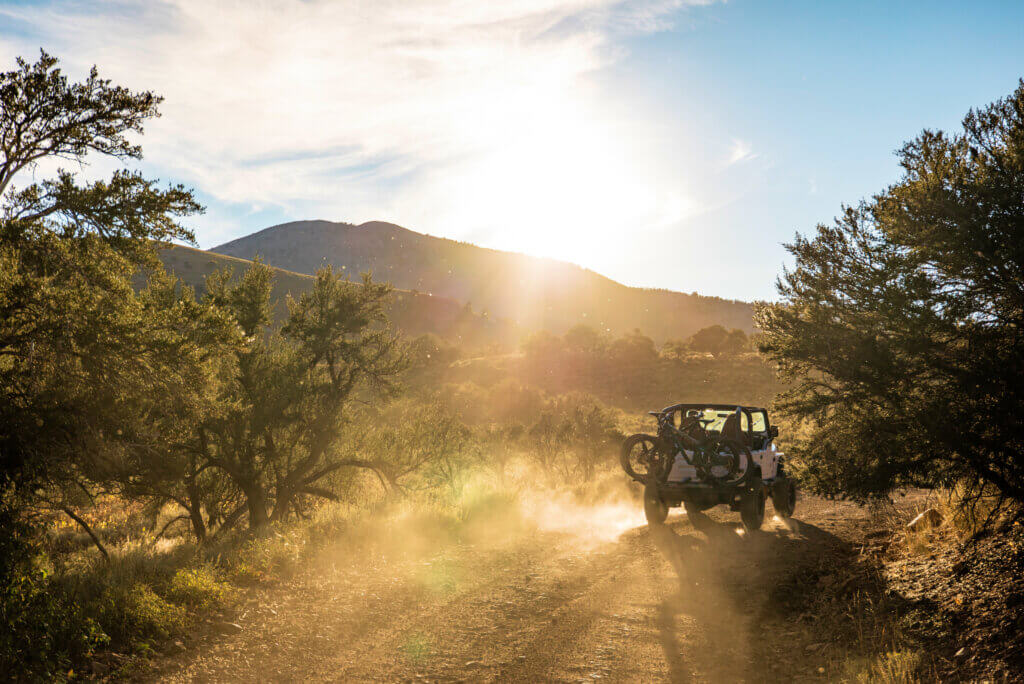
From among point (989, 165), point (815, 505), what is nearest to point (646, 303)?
point (815, 505)

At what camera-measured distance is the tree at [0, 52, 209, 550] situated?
6.71 metres

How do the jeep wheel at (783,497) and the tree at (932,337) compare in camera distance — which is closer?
the tree at (932,337)

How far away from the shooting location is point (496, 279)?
500 ft

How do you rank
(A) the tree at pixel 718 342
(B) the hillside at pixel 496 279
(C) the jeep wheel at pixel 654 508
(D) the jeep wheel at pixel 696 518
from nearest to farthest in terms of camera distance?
(C) the jeep wheel at pixel 654 508
(D) the jeep wheel at pixel 696 518
(A) the tree at pixel 718 342
(B) the hillside at pixel 496 279

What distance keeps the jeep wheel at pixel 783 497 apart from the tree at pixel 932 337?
5553 mm

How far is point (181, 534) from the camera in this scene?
15695 mm

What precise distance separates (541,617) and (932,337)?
5.81 metres

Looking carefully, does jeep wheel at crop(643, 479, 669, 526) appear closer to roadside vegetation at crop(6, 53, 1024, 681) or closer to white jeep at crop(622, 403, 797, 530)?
white jeep at crop(622, 403, 797, 530)

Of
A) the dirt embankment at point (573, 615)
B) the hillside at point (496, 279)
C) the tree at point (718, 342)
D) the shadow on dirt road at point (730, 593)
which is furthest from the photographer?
the hillside at point (496, 279)

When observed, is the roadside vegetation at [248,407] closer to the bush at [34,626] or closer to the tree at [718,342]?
the bush at [34,626]

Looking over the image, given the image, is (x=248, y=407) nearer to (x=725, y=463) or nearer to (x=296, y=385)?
(x=296, y=385)

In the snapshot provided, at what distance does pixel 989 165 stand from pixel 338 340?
1221 cm

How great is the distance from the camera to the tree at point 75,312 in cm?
671

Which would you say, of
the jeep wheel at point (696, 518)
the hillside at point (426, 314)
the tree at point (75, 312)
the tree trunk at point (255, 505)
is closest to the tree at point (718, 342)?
the hillside at point (426, 314)
